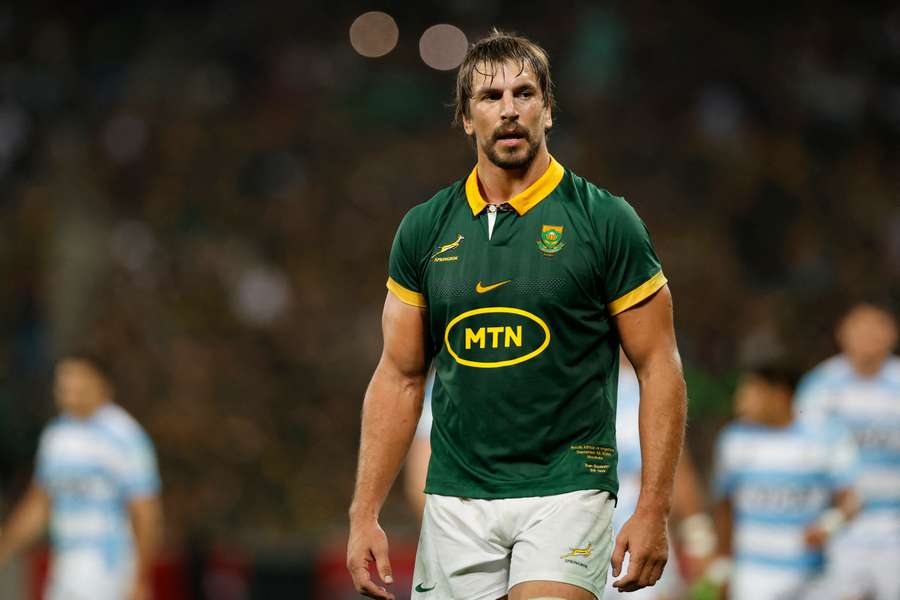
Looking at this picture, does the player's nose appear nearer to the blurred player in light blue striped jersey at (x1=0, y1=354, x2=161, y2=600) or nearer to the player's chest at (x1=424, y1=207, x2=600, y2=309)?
the player's chest at (x1=424, y1=207, x2=600, y2=309)

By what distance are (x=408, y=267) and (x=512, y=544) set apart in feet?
2.77

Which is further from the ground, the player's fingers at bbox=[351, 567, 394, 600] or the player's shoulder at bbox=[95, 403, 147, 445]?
the player's shoulder at bbox=[95, 403, 147, 445]

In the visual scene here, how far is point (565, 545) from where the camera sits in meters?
3.93

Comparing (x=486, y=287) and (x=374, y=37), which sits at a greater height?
(x=374, y=37)

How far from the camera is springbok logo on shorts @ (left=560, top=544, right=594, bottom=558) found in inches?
154

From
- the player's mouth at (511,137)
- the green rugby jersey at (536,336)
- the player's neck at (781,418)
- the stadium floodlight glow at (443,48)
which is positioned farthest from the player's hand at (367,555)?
the stadium floodlight glow at (443,48)

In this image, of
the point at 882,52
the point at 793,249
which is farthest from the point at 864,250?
the point at 882,52

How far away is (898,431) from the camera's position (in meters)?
9.22

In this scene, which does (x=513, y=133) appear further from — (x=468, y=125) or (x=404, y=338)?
(x=404, y=338)

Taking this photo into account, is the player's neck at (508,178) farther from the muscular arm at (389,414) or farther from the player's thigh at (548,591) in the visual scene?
→ the player's thigh at (548,591)

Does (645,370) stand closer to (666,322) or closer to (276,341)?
(666,322)

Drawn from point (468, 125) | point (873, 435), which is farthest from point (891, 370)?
point (468, 125)

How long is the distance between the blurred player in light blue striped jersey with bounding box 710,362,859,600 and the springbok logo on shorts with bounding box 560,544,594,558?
456 cm

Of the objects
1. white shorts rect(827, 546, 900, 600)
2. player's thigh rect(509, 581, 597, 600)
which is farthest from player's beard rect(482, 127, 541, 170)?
white shorts rect(827, 546, 900, 600)
